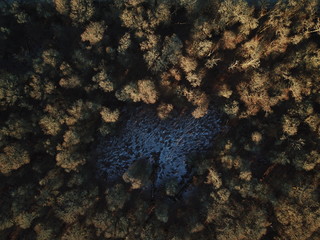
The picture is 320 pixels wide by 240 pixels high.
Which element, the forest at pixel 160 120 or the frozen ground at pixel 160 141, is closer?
the forest at pixel 160 120

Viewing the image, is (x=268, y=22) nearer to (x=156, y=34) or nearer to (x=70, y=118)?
(x=156, y=34)

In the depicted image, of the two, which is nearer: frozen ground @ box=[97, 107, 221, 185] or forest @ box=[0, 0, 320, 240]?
forest @ box=[0, 0, 320, 240]

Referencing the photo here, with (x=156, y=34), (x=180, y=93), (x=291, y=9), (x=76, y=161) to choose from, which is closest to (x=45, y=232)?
(x=76, y=161)

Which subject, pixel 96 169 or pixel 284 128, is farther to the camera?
pixel 96 169

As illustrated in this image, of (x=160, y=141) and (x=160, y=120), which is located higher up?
(x=160, y=120)
